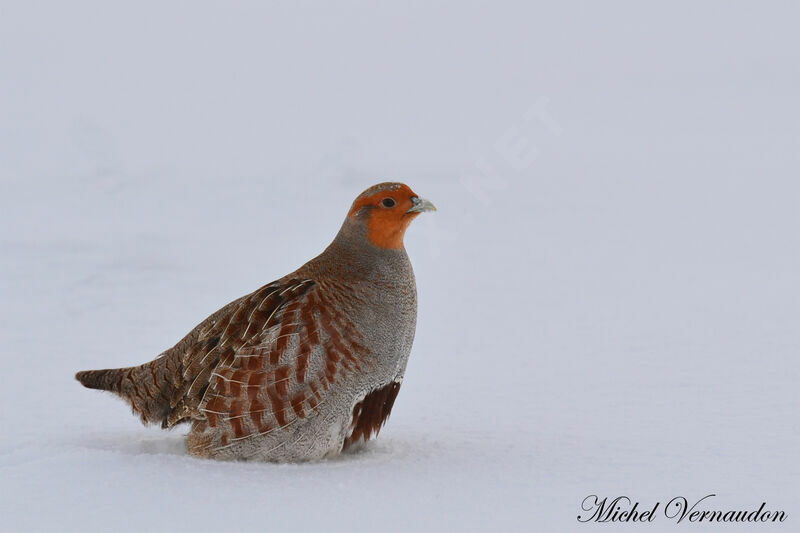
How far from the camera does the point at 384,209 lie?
14.1 feet

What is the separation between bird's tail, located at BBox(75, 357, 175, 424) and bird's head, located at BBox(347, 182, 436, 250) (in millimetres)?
1080

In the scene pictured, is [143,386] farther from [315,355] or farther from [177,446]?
[315,355]

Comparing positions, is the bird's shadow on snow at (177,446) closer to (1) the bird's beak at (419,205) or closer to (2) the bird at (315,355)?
(2) the bird at (315,355)

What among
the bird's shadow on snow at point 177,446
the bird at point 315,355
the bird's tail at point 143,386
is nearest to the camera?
the bird at point 315,355

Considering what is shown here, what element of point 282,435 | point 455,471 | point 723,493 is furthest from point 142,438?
point 723,493

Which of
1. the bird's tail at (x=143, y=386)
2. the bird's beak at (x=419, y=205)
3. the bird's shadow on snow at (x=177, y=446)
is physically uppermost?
the bird's beak at (x=419, y=205)

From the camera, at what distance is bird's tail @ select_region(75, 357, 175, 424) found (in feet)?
14.8

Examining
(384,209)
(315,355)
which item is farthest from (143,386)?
(384,209)

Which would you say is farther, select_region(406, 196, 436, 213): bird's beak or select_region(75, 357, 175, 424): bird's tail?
select_region(75, 357, 175, 424): bird's tail

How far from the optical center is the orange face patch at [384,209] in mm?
4305

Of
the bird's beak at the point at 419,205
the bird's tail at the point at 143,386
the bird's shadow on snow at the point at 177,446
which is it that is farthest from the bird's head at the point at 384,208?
the bird's tail at the point at 143,386

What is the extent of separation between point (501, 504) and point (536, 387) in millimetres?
1848

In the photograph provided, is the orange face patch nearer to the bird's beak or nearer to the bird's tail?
the bird's beak

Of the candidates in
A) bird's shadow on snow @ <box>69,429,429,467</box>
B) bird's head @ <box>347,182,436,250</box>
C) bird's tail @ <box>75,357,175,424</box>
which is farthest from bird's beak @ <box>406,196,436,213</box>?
bird's tail @ <box>75,357,175,424</box>
